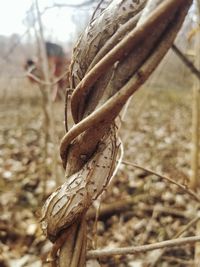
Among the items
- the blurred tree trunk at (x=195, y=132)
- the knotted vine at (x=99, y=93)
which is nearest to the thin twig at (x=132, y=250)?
the knotted vine at (x=99, y=93)

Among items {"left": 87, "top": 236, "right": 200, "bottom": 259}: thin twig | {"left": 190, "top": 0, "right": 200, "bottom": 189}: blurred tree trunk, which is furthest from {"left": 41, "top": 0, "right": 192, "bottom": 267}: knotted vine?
{"left": 190, "top": 0, "right": 200, "bottom": 189}: blurred tree trunk

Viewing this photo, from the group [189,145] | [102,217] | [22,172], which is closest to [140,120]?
[189,145]

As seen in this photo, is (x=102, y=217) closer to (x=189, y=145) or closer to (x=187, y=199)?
(x=187, y=199)

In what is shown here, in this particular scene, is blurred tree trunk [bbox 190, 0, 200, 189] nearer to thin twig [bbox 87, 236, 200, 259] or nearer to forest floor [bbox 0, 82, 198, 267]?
forest floor [bbox 0, 82, 198, 267]

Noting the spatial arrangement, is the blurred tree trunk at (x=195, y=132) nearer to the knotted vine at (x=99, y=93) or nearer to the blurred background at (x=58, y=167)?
the blurred background at (x=58, y=167)

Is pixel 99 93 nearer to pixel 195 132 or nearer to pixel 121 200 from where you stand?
pixel 195 132

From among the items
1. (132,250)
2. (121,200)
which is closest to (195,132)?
(121,200)
